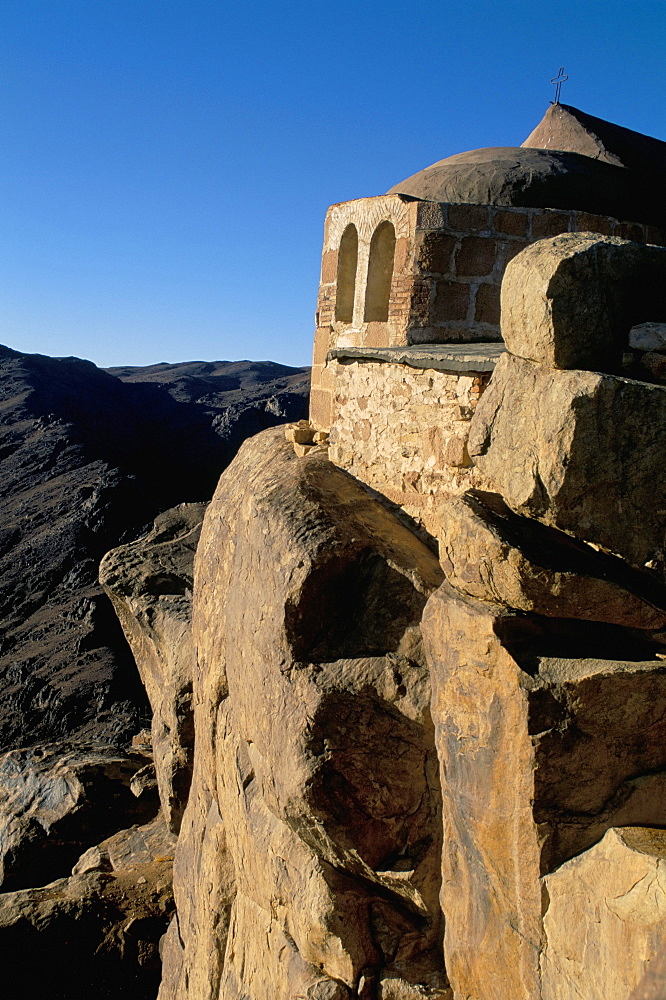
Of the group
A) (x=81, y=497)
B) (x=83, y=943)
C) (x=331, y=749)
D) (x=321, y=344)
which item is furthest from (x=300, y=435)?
(x=81, y=497)

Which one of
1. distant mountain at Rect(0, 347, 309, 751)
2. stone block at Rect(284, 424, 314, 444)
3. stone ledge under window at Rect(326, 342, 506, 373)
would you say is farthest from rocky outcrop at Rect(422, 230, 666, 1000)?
distant mountain at Rect(0, 347, 309, 751)

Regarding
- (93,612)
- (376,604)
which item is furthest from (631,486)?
(93,612)

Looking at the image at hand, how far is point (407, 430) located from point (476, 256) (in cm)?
188

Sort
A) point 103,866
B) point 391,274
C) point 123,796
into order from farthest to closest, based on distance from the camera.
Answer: point 123,796 < point 103,866 < point 391,274

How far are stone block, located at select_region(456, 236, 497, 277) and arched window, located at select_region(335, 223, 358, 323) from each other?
2.94ft

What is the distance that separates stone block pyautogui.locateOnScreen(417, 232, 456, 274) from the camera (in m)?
5.28

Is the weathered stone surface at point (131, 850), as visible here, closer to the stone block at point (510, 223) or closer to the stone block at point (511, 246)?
the stone block at point (511, 246)

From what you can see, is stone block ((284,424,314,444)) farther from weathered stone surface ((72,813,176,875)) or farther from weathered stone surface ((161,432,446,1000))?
weathered stone surface ((72,813,176,875))

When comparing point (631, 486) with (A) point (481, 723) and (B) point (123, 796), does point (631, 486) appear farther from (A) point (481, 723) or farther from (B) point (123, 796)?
(B) point (123, 796)

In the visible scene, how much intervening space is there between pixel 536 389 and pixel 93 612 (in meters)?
12.3

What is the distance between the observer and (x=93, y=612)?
13836mm

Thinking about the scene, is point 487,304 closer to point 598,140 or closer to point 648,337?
point 598,140

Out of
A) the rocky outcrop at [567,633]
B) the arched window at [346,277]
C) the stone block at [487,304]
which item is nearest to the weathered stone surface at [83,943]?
the rocky outcrop at [567,633]

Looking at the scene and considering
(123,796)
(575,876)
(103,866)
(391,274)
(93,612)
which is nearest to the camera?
(575,876)
